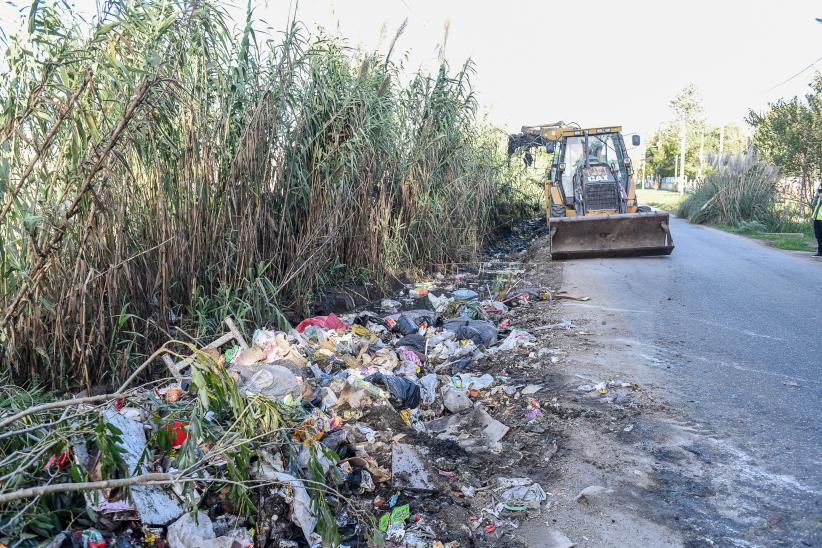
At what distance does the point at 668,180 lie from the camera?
216 ft

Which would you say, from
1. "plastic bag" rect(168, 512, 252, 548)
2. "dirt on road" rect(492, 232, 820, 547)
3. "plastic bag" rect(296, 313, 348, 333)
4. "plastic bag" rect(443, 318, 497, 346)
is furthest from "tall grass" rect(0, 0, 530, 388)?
"dirt on road" rect(492, 232, 820, 547)

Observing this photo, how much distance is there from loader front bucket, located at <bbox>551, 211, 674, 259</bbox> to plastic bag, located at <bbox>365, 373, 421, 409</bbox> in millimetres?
6654

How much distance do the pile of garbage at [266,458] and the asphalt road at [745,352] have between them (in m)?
1.00

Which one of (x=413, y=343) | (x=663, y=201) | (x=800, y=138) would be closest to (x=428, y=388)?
(x=413, y=343)

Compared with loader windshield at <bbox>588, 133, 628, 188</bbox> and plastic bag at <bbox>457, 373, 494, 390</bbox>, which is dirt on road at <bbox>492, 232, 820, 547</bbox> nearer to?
plastic bag at <bbox>457, 373, 494, 390</bbox>

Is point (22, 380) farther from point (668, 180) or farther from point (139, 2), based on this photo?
point (668, 180)

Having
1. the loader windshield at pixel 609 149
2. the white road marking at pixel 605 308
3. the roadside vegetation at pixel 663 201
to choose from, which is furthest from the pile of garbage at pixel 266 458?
the roadside vegetation at pixel 663 201

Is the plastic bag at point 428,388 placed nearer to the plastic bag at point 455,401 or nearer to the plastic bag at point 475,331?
the plastic bag at point 455,401

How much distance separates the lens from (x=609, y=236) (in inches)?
417

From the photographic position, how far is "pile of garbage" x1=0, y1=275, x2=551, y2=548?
88.2 inches

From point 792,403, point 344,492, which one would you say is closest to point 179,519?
point 344,492

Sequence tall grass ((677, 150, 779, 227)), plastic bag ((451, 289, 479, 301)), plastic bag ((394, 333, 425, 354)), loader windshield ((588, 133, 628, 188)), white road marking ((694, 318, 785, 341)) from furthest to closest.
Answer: tall grass ((677, 150, 779, 227)) → loader windshield ((588, 133, 628, 188)) → plastic bag ((451, 289, 479, 301)) → plastic bag ((394, 333, 425, 354)) → white road marking ((694, 318, 785, 341))

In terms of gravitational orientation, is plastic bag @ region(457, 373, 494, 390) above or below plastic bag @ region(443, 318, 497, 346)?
below

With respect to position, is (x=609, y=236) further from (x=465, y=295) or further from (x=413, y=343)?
(x=413, y=343)
